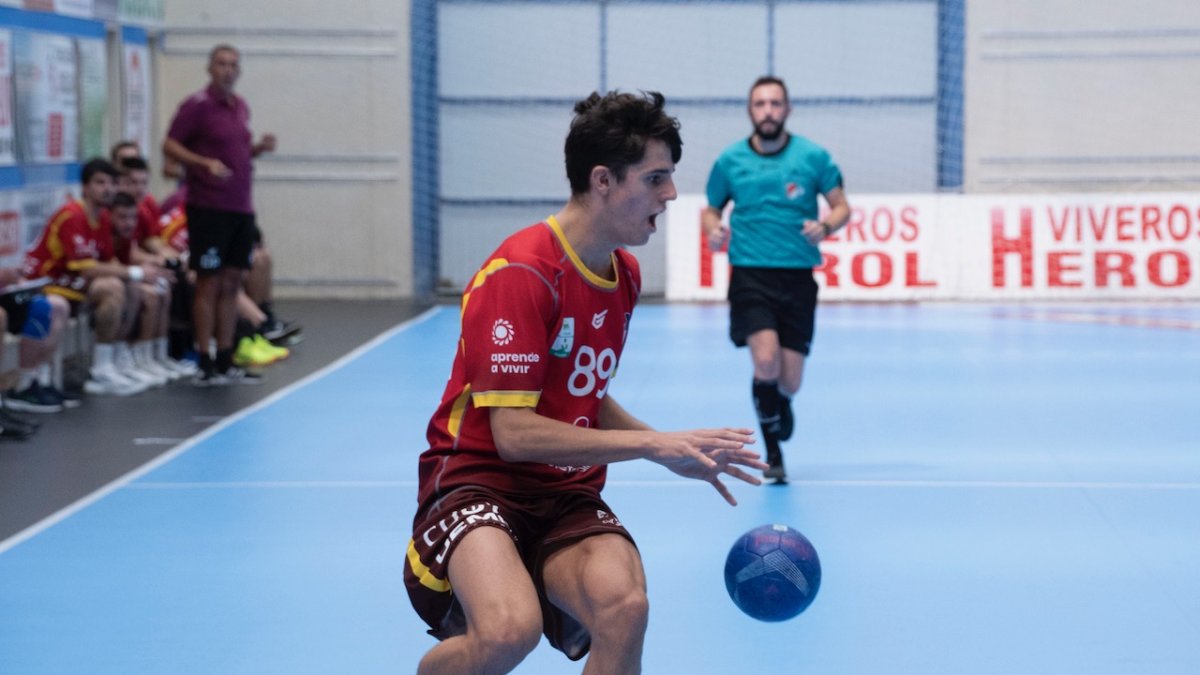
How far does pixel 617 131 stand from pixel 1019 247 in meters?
15.5

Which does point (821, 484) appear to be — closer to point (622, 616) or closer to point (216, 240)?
point (622, 616)

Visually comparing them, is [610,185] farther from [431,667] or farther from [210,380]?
[210,380]

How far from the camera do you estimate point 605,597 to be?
3.70 m

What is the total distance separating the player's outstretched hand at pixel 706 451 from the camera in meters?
3.71

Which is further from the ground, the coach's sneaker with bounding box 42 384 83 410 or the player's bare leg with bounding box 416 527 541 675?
the player's bare leg with bounding box 416 527 541 675

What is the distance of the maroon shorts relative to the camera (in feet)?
12.7

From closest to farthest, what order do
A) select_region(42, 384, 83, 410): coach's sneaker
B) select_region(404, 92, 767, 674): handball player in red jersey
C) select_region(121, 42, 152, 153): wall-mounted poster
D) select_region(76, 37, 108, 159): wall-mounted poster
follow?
select_region(404, 92, 767, 674): handball player in red jersey < select_region(42, 384, 83, 410): coach's sneaker < select_region(76, 37, 108, 159): wall-mounted poster < select_region(121, 42, 152, 153): wall-mounted poster

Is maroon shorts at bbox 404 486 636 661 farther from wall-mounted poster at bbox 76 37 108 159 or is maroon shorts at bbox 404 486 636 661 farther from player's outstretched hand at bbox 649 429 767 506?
wall-mounted poster at bbox 76 37 108 159

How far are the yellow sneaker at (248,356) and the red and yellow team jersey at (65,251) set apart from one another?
6.65 feet

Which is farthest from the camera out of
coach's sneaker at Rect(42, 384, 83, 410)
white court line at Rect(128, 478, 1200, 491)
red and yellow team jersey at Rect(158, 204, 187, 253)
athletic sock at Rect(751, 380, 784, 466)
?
red and yellow team jersey at Rect(158, 204, 187, 253)

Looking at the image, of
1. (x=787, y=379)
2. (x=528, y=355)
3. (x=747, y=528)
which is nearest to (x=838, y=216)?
(x=787, y=379)

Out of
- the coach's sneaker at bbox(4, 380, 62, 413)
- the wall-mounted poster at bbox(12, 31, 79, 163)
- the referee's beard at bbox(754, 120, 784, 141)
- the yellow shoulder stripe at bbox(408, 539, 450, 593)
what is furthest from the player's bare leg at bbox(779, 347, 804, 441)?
the wall-mounted poster at bbox(12, 31, 79, 163)

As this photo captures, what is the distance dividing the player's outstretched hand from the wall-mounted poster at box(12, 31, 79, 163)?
10785 millimetres

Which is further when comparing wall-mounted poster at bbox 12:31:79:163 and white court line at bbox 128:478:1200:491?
wall-mounted poster at bbox 12:31:79:163
